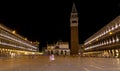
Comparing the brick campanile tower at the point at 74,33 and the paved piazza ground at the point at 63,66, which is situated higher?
the brick campanile tower at the point at 74,33

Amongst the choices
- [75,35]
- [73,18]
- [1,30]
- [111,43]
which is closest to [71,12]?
[73,18]

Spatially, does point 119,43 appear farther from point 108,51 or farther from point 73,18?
point 73,18

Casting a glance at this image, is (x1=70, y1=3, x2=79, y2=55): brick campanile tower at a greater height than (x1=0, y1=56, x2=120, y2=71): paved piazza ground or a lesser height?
greater

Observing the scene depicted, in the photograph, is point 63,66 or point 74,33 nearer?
point 63,66

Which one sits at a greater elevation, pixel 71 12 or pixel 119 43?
pixel 71 12

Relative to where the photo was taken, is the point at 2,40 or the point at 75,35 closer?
the point at 2,40

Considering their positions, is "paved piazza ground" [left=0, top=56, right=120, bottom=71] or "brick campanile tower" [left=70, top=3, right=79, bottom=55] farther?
"brick campanile tower" [left=70, top=3, right=79, bottom=55]

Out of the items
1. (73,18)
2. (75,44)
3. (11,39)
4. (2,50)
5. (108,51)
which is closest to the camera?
(108,51)

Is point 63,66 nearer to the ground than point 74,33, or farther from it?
nearer to the ground

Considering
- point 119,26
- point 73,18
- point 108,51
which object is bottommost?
point 108,51

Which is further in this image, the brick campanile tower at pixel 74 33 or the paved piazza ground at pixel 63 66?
the brick campanile tower at pixel 74 33

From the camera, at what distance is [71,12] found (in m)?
168

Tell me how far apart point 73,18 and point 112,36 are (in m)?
65.4

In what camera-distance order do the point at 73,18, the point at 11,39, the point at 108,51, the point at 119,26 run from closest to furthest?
the point at 119,26, the point at 108,51, the point at 11,39, the point at 73,18
